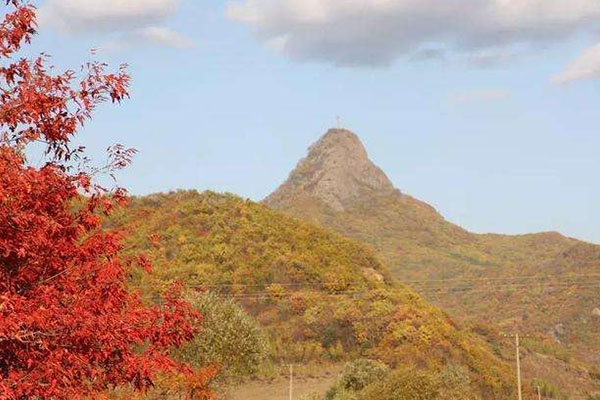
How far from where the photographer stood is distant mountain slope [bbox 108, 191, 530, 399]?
68500 millimetres

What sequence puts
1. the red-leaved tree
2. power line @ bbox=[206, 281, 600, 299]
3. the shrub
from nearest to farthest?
the red-leaved tree
the shrub
power line @ bbox=[206, 281, 600, 299]

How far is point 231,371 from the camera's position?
44969 millimetres

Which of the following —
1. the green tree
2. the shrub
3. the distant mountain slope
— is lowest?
the shrub

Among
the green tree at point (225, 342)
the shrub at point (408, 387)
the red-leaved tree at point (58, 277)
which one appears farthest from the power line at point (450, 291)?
the red-leaved tree at point (58, 277)

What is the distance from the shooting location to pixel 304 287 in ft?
263

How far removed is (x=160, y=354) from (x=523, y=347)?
89885 mm

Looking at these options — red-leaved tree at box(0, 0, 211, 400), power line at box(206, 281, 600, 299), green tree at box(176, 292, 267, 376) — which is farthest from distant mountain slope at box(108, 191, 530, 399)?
red-leaved tree at box(0, 0, 211, 400)

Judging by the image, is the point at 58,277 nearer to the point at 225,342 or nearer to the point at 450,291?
the point at 225,342

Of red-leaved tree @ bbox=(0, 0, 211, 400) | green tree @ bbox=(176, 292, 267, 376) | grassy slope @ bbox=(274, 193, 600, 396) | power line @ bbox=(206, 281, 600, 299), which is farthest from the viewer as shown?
grassy slope @ bbox=(274, 193, 600, 396)

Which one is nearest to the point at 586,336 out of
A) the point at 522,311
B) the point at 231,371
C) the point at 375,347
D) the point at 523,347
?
the point at 522,311

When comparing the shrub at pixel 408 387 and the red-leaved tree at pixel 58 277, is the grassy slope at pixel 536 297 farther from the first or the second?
the red-leaved tree at pixel 58 277

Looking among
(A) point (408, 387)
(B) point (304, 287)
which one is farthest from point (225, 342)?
(B) point (304, 287)

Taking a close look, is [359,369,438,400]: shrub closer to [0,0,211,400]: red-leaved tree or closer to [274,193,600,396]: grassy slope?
[0,0,211,400]: red-leaved tree

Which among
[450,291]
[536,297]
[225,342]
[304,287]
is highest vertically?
[450,291]
